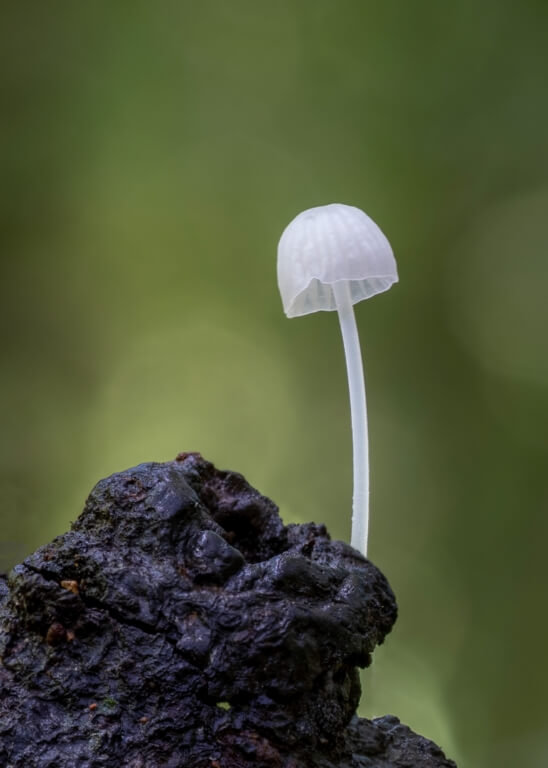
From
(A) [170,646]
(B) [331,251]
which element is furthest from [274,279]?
(A) [170,646]

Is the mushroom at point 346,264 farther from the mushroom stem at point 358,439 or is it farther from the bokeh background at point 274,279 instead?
the bokeh background at point 274,279

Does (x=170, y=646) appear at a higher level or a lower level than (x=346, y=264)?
lower

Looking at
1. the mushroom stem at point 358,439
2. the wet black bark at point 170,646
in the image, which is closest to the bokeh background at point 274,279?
the mushroom stem at point 358,439

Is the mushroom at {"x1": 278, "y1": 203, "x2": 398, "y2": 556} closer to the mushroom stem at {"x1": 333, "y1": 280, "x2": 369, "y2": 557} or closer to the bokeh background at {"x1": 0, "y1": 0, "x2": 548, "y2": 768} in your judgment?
the mushroom stem at {"x1": 333, "y1": 280, "x2": 369, "y2": 557}

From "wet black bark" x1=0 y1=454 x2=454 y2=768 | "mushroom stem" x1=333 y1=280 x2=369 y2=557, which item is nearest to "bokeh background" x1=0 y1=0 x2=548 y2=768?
"mushroom stem" x1=333 y1=280 x2=369 y2=557

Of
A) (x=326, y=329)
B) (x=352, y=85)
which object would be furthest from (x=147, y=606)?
(x=352, y=85)

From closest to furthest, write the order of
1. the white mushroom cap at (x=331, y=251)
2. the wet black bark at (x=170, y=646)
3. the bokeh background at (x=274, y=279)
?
1. the wet black bark at (x=170, y=646)
2. the white mushroom cap at (x=331, y=251)
3. the bokeh background at (x=274, y=279)

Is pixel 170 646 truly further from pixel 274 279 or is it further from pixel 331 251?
pixel 274 279
